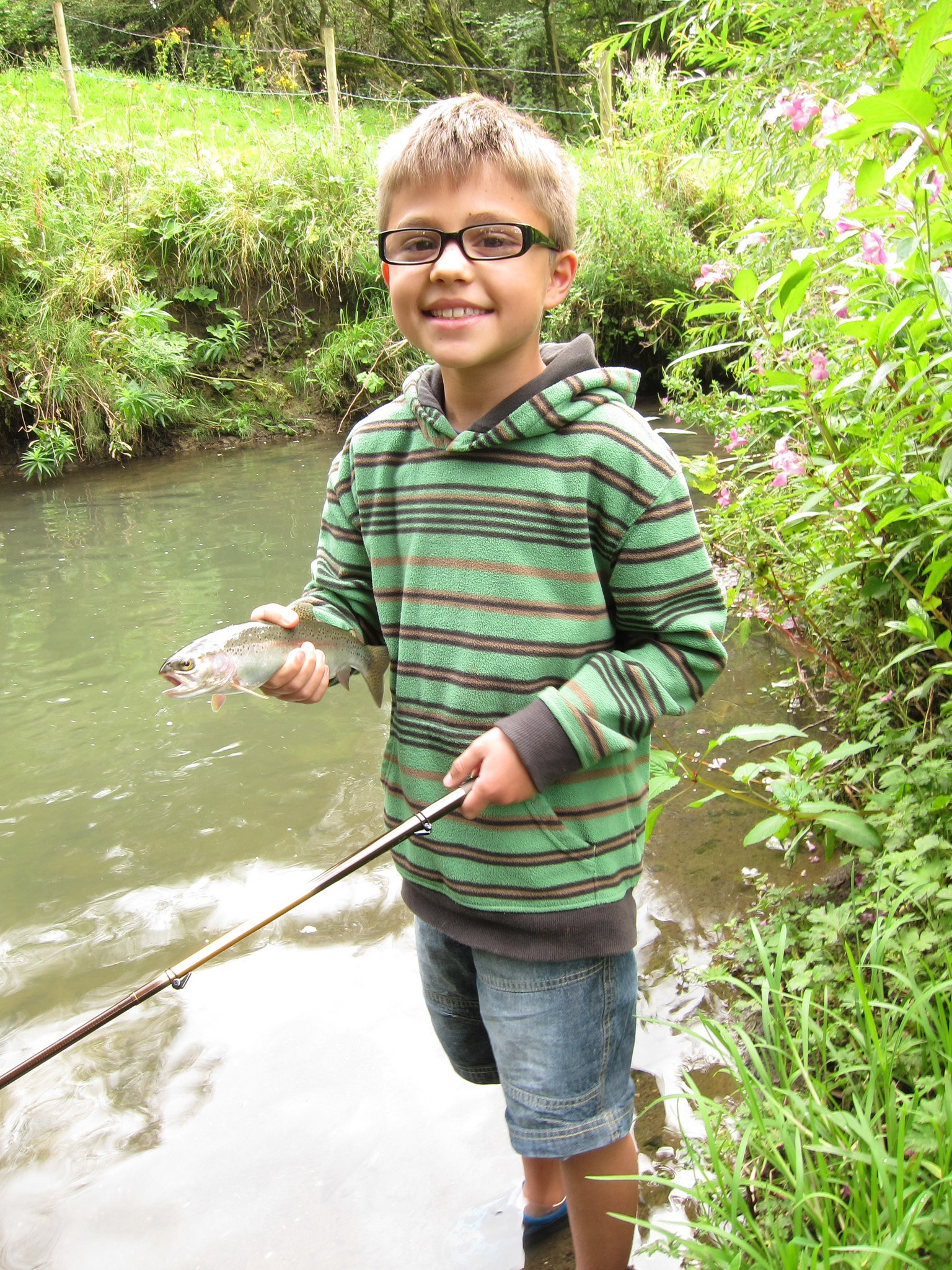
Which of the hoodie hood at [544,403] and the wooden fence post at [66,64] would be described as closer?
the hoodie hood at [544,403]

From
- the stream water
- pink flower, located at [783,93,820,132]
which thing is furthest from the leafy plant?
pink flower, located at [783,93,820,132]

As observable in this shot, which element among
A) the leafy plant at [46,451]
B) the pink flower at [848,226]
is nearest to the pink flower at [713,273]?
the pink flower at [848,226]

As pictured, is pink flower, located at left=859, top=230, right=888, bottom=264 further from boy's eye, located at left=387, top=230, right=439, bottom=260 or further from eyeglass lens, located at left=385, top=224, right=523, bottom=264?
boy's eye, located at left=387, top=230, right=439, bottom=260

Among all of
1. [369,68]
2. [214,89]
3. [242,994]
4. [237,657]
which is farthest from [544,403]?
[369,68]

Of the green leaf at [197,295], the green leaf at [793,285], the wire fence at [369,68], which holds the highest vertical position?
the wire fence at [369,68]

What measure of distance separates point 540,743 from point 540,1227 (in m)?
1.10

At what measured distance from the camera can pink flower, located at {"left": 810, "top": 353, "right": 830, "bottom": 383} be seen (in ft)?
8.07

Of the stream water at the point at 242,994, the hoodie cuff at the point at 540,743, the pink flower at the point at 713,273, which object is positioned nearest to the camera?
the hoodie cuff at the point at 540,743

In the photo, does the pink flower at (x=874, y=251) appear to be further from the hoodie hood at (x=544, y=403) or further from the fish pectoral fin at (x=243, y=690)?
the fish pectoral fin at (x=243, y=690)

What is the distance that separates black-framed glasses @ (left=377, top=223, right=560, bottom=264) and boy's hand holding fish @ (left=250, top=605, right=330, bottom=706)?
61 cm

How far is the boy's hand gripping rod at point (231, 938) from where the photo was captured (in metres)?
1.44

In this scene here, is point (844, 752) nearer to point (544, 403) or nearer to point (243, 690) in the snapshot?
point (544, 403)

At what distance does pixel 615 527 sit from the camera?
1.54 m

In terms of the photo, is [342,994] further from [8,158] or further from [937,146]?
[8,158]
